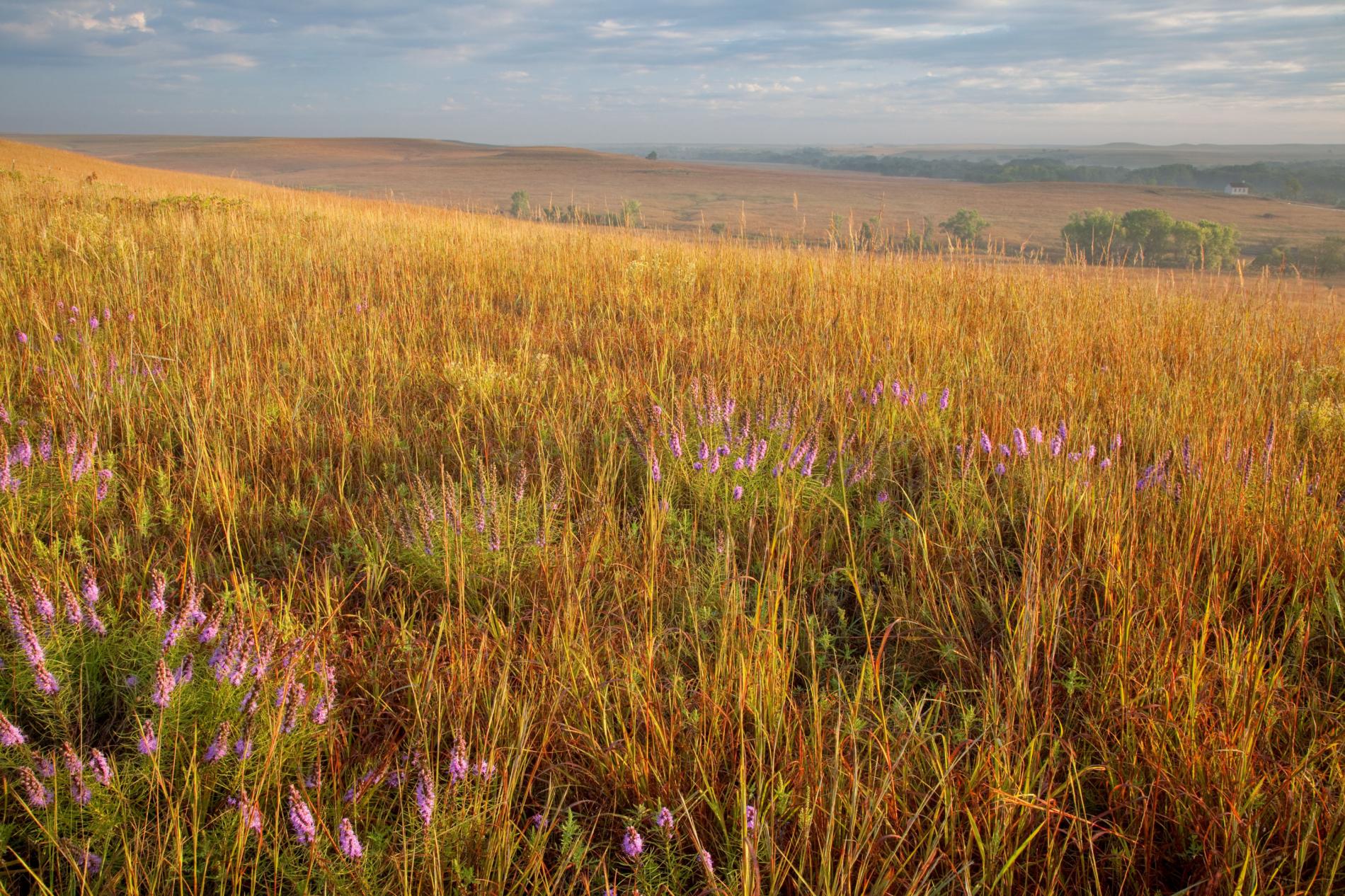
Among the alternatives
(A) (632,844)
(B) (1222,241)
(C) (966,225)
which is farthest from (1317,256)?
(A) (632,844)

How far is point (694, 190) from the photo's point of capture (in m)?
66.8

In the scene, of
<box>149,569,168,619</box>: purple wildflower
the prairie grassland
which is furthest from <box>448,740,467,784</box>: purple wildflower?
<box>149,569,168,619</box>: purple wildflower

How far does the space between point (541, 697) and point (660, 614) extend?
1.19 ft

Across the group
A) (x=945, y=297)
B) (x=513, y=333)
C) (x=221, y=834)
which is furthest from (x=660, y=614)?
(x=945, y=297)

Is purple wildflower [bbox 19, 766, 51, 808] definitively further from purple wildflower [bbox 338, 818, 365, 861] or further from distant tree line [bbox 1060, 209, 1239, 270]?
distant tree line [bbox 1060, 209, 1239, 270]

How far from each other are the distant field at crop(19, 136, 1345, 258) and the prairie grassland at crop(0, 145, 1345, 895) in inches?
1290

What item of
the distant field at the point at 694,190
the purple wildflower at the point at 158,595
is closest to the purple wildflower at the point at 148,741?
the purple wildflower at the point at 158,595

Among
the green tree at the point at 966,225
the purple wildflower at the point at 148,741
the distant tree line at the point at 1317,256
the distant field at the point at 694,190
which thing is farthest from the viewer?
the distant field at the point at 694,190

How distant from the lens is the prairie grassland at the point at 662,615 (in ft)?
4.04

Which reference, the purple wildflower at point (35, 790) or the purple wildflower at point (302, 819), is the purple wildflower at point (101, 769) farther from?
the purple wildflower at point (302, 819)

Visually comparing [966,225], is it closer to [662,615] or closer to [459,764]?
[662,615]

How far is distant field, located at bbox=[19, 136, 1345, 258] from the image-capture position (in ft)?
157

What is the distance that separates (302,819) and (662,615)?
2.94ft

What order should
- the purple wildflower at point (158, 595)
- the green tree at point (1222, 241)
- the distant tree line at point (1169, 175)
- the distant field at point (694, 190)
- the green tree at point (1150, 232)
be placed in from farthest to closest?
the distant tree line at point (1169, 175), the distant field at point (694, 190), the green tree at point (1150, 232), the green tree at point (1222, 241), the purple wildflower at point (158, 595)
